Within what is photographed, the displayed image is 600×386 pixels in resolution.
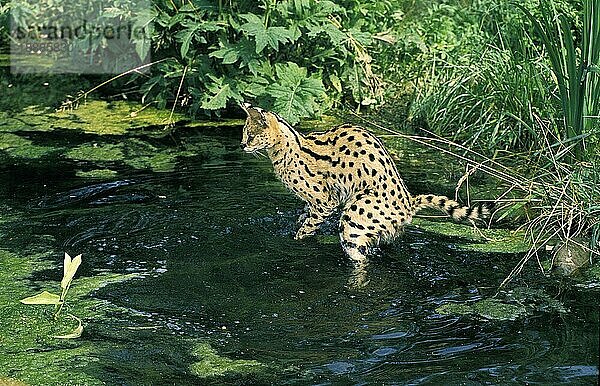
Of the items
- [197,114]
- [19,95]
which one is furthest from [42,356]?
[19,95]

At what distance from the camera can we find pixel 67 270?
550 cm

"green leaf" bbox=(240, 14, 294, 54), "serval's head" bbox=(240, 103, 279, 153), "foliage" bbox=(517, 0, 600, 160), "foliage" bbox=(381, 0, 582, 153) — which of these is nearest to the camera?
"foliage" bbox=(517, 0, 600, 160)

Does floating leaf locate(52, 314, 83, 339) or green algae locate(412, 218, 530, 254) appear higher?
green algae locate(412, 218, 530, 254)

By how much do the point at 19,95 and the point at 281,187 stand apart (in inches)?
159

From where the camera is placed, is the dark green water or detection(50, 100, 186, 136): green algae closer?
the dark green water

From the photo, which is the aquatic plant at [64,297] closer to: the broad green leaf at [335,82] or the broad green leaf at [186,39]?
the broad green leaf at [186,39]

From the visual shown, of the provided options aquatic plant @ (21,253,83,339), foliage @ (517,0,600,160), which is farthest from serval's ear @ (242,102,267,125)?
foliage @ (517,0,600,160)

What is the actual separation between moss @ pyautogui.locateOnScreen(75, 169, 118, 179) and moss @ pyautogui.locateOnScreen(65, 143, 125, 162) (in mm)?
316

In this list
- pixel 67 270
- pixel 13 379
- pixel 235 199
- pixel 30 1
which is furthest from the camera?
pixel 30 1

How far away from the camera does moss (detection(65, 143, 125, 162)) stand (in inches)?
338

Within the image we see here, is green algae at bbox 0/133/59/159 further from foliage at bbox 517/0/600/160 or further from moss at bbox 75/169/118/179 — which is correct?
foliage at bbox 517/0/600/160

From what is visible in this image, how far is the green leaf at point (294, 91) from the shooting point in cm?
902

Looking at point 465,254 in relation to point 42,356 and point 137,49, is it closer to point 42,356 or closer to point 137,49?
point 42,356

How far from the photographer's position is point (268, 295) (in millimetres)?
5859
